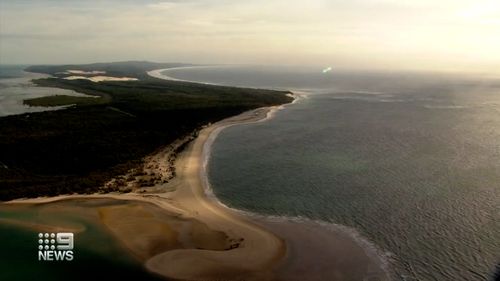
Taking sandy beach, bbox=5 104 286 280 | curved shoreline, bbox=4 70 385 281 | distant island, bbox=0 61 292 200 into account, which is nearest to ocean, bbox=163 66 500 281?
curved shoreline, bbox=4 70 385 281

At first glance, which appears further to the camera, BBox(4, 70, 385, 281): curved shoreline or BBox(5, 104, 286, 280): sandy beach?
BBox(5, 104, 286, 280): sandy beach

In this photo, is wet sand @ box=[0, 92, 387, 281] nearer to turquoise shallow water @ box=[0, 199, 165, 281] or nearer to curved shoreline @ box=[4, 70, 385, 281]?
Answer: curved shoreline @ box=[4, 70, 385, 281]

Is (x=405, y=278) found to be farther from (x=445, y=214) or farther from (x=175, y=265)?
(x=175, y=265)

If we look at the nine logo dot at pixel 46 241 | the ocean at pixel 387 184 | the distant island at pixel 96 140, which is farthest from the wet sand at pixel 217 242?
the distant island at pixel 96 140

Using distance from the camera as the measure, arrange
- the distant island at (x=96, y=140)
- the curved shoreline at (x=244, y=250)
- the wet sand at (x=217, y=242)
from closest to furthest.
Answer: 1. the curved shoreline at (x=244, y=250)
2. the wet sand at (x=217, y=242)
3. the distant island at (x=96, y=140)

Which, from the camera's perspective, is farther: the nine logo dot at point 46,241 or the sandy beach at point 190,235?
the nine logo dot at point 46,241

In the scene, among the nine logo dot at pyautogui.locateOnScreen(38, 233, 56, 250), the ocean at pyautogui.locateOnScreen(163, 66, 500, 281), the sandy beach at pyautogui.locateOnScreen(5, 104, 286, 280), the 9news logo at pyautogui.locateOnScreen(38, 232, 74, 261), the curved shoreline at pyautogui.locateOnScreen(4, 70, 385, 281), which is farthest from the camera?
the ocean at pyautogui.locateOnScreen(163, 66, 500, 281)

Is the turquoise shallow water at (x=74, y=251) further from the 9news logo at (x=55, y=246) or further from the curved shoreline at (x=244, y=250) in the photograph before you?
the curved shoreline at (x=244, y=250)
